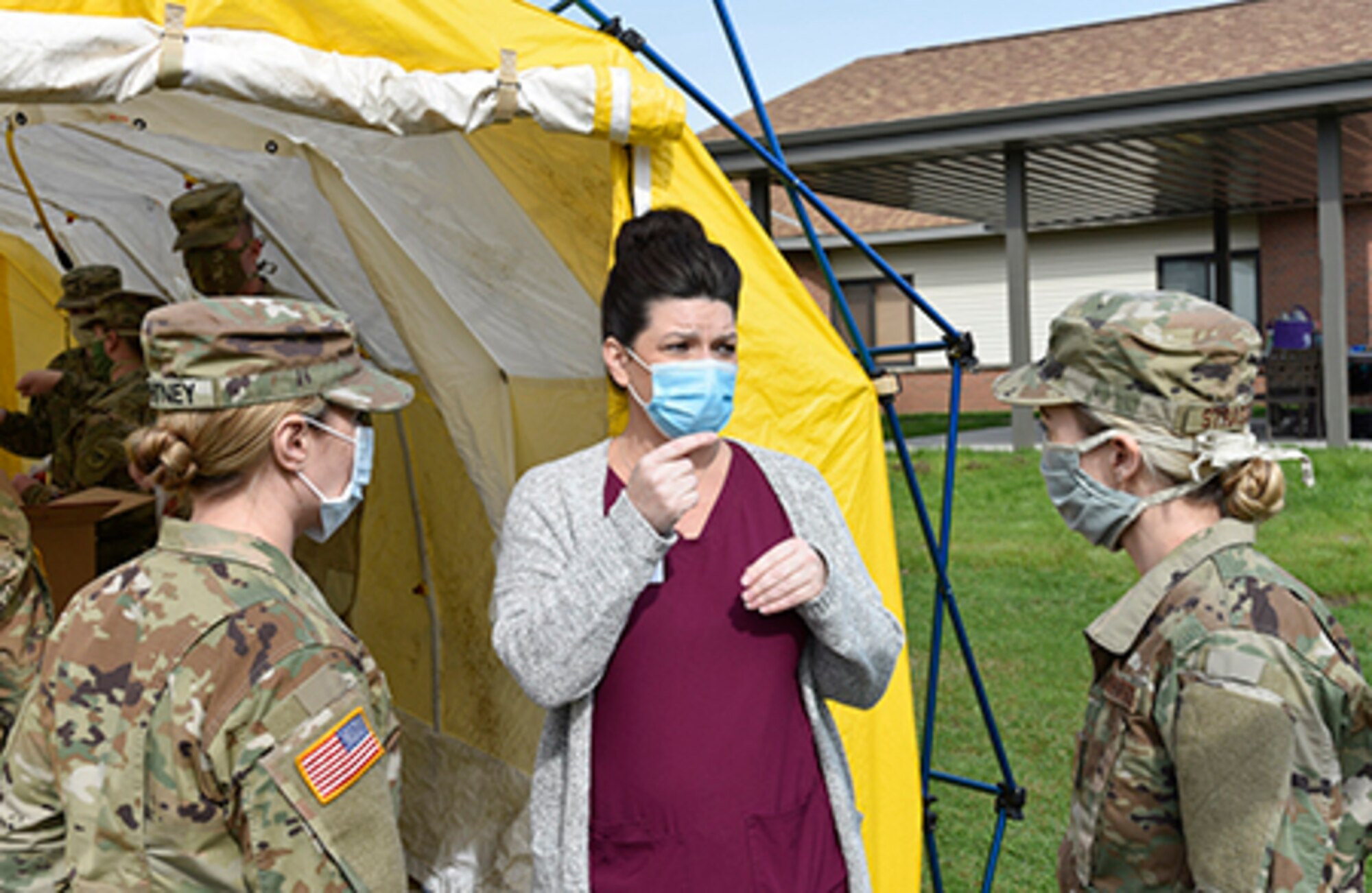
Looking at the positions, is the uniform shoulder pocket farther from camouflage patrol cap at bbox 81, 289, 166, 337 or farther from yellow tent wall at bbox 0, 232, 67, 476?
Result: yellow tent wall at bbox 0, 232, 67, 476

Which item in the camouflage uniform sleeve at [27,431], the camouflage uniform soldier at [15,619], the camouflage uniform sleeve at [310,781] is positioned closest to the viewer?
the camouflage uniform sleeve at [310,781]

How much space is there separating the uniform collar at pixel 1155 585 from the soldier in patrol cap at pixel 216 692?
1.17 meters

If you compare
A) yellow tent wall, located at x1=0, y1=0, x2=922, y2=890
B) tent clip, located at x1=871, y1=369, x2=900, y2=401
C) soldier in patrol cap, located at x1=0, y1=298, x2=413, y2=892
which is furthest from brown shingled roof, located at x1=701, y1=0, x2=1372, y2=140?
soldier in patrol cap, located at x1=0, y1=298, x2=413, y2=892

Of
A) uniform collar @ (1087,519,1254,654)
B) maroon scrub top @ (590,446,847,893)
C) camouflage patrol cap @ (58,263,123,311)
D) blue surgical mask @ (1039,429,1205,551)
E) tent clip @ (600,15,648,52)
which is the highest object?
tent clip @ (600,15,648,52)

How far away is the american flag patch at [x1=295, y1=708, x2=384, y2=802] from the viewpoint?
5.40 ft

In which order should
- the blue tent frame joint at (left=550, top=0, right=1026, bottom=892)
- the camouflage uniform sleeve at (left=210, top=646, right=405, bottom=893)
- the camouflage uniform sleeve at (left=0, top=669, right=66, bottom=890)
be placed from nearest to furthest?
the camouflage uniform sleeve at (left=210, top=646, right=405, bottom=893), the camouflage uniform sleeve at (left=0, top=669, right=66, bottom=890), the blue tent frame joint at (left=550, top=0, right=1026, bottom=892)

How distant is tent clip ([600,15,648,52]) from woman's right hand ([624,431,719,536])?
145cm

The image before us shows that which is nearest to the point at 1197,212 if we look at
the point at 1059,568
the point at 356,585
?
the point at 1059,568

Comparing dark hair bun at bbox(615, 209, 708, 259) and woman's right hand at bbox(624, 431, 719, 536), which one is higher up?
dark hair bun at bbox(615, 209, 708, 259)

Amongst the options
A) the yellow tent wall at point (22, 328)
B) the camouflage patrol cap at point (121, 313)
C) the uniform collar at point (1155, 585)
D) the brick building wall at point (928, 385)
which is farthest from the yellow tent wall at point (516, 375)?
the brick building wall at point (928, 385)

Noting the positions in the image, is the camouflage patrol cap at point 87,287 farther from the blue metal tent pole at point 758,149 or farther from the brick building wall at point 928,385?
the brick building wall at point 928,385

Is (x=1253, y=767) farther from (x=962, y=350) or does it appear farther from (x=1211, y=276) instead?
(x=1211, y=276)

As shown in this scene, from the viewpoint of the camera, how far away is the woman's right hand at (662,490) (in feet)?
6.40

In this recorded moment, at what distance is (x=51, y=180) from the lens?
5.32 meters
